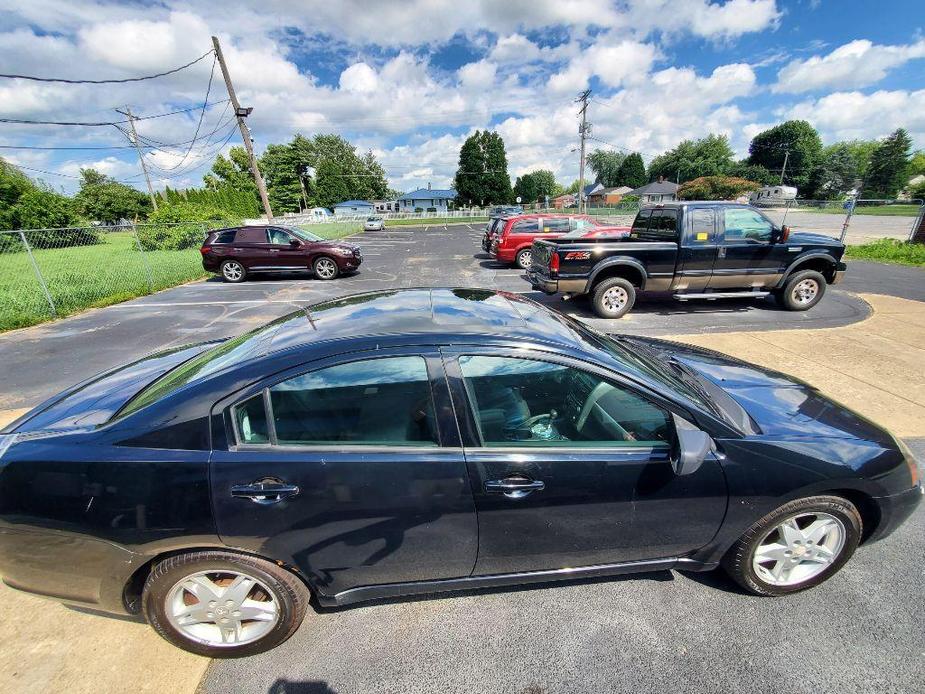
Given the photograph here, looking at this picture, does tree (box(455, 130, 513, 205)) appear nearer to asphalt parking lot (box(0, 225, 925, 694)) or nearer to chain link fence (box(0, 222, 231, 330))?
chain link fence (box(0, 222, 231, 330))

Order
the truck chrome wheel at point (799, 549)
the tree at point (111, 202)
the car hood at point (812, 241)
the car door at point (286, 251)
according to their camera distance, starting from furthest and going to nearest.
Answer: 1. the tree at point (111, 202)
2. the car door at point (286, 251)
3. the car hood at point (812, 241)
4. the truck chrome wheel at point (799, 549)

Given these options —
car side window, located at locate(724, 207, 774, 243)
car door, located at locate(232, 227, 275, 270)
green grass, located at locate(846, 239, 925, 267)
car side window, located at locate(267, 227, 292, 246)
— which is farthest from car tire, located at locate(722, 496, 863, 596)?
green grass, located at locate(846, 239, 925, 267)

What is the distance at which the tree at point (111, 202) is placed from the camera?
6272 centimetres

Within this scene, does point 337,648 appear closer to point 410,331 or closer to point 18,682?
point 18,682

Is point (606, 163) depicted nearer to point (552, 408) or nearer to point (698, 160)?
point (698, 160)

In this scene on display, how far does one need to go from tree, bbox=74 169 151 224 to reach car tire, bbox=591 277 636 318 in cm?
7612

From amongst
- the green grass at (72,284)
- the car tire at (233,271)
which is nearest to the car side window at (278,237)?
the car tire at (233,271)

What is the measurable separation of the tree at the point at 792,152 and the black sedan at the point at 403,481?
10235cm

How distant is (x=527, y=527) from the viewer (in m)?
1.79

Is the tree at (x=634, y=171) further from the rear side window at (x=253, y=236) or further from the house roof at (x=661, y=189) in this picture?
the rear side window at (x=253, y=236)

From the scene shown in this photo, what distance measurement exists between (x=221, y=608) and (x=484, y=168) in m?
70.4

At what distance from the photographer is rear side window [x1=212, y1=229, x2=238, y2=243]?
39.9 ft

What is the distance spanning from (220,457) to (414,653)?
1242 millimetres

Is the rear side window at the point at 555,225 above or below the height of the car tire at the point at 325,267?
above
